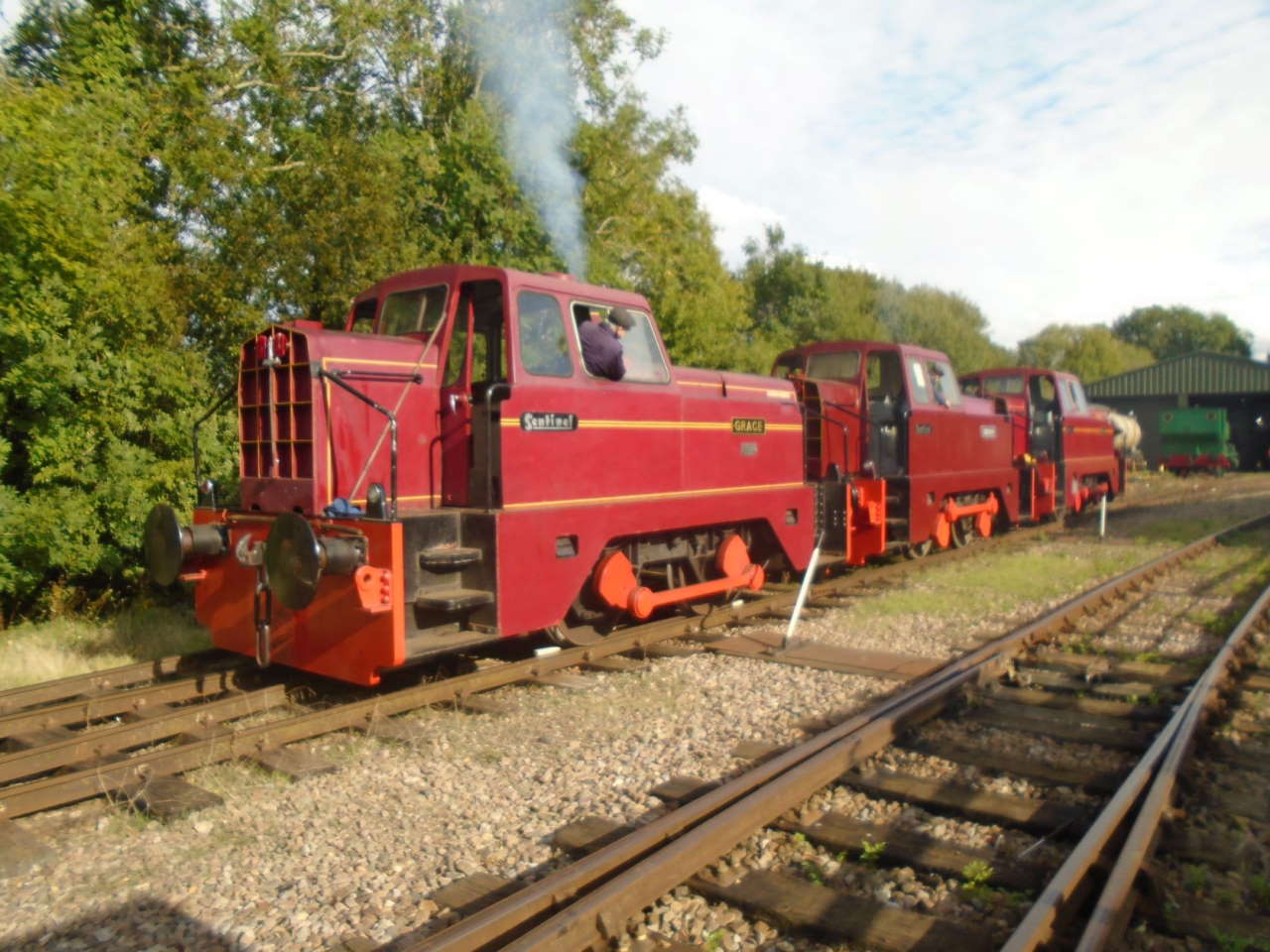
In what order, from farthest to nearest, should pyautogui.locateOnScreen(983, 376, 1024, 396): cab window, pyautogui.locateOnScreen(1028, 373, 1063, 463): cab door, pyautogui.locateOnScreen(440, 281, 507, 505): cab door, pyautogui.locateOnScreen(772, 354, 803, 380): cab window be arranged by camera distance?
1. pyautogui.locateOnScreen(983, 376, 1024, 396): cab window
2. pyautogui.locateOnScreen(1028, 373, 1063, 463): cab door
3. pyautogui.locateOnScreen(772, 354, 803, 380): cab window
4. pyautogui.locateOnScreen(440, 281, 507, 505): cab door

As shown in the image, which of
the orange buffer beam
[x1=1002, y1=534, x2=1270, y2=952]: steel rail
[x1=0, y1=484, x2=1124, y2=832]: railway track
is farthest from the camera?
the orange buffer beam

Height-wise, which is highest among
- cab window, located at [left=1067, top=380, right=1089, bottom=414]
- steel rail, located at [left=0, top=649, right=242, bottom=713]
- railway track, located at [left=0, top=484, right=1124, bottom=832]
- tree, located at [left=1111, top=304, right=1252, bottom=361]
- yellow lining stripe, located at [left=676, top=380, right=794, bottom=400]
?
tree, located at [left=1111, top=304, right=1252, bottom=361]

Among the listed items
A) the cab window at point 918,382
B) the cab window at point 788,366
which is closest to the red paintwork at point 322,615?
the cab window at point 788,366

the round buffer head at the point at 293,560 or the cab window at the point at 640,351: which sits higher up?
the cab window at the point at 640,351

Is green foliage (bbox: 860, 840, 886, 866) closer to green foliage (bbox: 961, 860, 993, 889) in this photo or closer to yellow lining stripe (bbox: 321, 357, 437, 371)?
green foliage (bbox: 961, 860, 993, 889)

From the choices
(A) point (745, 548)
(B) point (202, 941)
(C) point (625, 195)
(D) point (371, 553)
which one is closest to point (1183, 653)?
(A) point (745, 548)

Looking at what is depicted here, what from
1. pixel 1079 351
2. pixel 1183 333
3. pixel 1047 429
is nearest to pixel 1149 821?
pixel 1047 429

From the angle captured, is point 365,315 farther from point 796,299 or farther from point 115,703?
point 796,299

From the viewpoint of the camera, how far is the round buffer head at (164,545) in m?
5.97

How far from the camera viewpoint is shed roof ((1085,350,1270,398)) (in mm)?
39438

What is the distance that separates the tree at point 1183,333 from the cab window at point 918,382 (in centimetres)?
9266

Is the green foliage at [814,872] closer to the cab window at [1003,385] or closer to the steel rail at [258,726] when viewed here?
the steel rail at [258,726]

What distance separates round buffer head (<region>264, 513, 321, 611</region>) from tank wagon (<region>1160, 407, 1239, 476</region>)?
112 ft

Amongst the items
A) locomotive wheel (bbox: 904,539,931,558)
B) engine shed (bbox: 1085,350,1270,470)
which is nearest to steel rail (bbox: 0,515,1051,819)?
locomotive wheel (bbox: 904,539,931,558)
